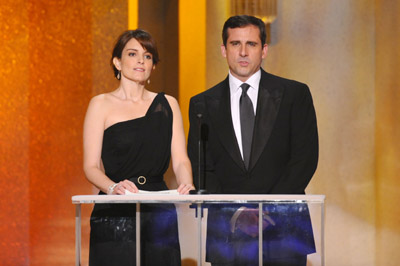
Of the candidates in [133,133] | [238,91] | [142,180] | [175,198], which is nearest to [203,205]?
[175,198]

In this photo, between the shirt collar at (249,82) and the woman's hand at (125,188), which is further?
the shirt collar at (249,82)

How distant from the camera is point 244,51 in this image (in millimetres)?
3133

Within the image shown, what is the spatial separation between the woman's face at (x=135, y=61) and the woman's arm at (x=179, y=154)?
0.56 feet

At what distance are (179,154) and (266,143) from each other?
381mm

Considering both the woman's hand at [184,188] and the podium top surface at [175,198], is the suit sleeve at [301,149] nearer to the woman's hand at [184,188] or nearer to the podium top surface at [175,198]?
the woman's hand at [184,188]

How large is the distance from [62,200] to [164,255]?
2678mm

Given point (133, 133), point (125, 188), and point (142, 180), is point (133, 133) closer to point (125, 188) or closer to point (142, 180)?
point (142, 180)

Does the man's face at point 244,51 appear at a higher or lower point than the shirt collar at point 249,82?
higher

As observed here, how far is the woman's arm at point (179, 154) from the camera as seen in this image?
2.96m

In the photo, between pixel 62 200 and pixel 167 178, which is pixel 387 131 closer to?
pixel 167 178

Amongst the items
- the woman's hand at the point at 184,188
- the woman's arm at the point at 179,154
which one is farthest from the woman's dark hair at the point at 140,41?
the woman's hand at the point at 184,188

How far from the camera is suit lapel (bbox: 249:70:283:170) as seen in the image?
3000 millimetres

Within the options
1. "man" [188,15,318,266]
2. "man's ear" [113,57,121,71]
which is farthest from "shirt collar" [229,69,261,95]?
"man's ear" [113,57,121,71]

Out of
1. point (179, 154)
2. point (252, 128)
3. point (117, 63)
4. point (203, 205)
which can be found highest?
point (117, 63)
